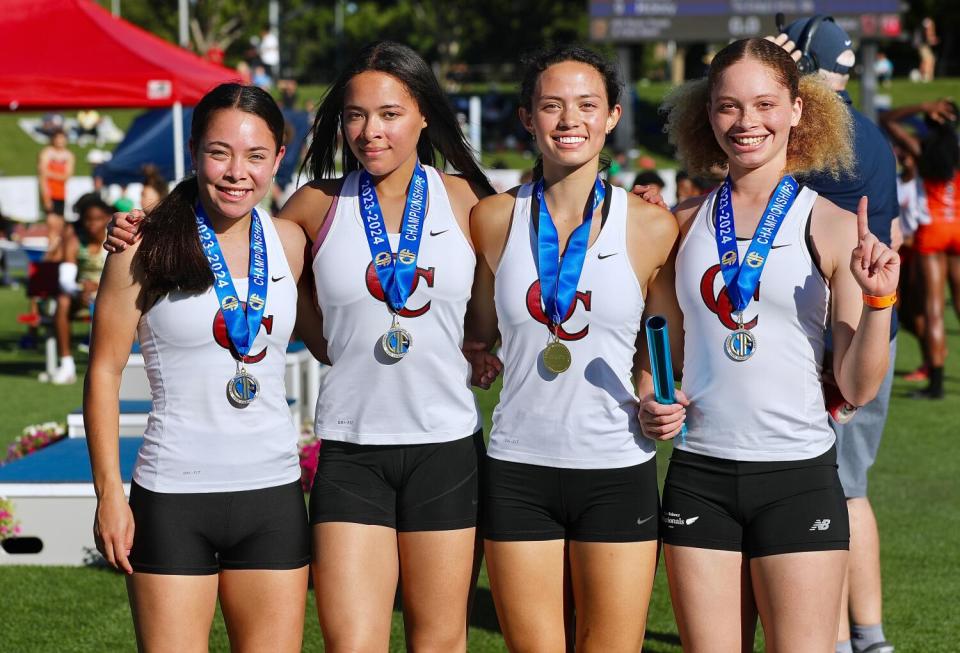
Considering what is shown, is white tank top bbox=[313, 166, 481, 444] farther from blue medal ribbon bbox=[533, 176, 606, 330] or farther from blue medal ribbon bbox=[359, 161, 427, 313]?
blue medal ribbon bbox=[533, 176, 606, 330]

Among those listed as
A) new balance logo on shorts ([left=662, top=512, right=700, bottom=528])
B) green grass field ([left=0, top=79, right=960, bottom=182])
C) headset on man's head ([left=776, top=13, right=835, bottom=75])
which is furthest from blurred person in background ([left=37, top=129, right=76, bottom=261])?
new balance logo on shorts ([left=662, top=512, right=700, bottom=528])

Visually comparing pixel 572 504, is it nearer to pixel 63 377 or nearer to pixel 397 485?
pixel 397 485

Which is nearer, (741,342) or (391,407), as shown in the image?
(741,342)

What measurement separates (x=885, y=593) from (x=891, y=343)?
1938 mm

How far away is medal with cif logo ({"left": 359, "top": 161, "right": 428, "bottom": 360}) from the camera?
144 inches

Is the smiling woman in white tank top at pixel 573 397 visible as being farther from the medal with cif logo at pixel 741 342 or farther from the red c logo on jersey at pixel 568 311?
the medal with cif logo at pixel 741 342

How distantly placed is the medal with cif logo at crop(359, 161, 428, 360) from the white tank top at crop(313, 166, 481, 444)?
0.06ft

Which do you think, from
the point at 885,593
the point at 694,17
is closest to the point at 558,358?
the point at 885,593

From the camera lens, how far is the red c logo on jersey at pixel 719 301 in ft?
11.4

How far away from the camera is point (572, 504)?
3.63 metres

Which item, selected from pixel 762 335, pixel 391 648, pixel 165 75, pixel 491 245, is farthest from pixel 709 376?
pixel 165 75

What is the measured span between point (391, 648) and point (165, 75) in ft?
22.1

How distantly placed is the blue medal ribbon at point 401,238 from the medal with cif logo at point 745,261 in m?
0.84

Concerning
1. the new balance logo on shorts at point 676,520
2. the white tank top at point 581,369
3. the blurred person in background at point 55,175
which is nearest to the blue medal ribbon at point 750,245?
the white tank top at point 581,369
